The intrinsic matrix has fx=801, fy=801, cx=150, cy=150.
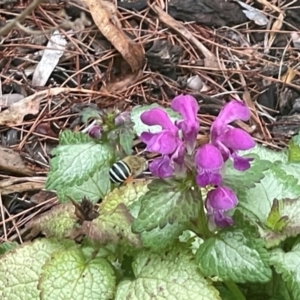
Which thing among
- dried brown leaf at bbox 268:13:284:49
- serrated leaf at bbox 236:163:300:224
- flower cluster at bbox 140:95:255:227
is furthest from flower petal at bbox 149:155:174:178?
dried brown leaf at bbox 268:13:284:49

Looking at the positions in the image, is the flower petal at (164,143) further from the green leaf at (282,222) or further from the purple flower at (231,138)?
the green leaf at (282,222)

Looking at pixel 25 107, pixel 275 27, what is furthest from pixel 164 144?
pixel 275 27

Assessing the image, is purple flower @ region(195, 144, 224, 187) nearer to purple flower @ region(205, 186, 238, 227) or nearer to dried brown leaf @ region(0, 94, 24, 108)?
purple flower @ region(205, 186, 238, 227)

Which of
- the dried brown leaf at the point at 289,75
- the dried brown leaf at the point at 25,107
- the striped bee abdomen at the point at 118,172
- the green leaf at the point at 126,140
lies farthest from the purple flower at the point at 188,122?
the dried brown leaf at the point at 289,75

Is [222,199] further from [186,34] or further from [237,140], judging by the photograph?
[186,34]

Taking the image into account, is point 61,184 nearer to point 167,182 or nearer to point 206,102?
point 167,182
